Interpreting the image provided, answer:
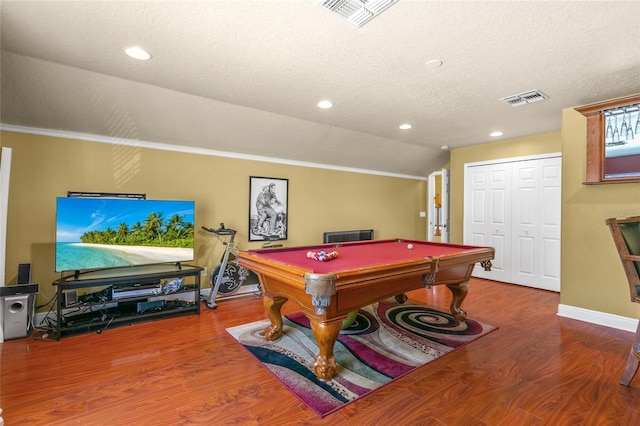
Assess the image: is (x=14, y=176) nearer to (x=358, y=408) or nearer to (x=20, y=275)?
(x=20, y=275)

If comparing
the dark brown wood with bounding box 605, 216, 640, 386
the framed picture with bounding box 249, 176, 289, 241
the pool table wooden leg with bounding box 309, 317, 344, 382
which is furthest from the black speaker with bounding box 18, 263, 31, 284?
the dark brown wood with bounding box 605, 216, 640, 386

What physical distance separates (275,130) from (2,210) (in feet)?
9.73

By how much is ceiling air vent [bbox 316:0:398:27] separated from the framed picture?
3.10 meters

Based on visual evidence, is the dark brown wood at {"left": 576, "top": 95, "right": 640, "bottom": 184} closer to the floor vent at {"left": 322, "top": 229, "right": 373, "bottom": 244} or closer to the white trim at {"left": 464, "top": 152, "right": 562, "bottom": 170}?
the white trim at {"left": 464, "top": 152, "right": 562, "bottom": 170}

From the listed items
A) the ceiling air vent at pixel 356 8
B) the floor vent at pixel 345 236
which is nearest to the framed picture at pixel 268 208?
the floor vent at pixel 345 236

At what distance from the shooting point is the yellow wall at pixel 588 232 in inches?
125

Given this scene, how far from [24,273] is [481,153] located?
21.5 feet

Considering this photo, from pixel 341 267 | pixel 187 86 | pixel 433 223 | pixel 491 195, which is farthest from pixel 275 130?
pixel 433 223

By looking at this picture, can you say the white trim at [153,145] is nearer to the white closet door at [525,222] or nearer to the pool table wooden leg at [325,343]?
the white closet door at [525,222]

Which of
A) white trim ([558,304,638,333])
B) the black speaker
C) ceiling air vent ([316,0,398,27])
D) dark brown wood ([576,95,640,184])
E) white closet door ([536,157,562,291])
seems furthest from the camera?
white closet door ([536,157,562,291])

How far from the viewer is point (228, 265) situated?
3990mm

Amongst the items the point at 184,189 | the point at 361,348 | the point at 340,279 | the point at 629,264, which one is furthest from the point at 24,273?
the point at 629,264

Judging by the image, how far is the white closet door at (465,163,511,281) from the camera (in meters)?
5.13

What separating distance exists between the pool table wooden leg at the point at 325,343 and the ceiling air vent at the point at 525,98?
3.00m
